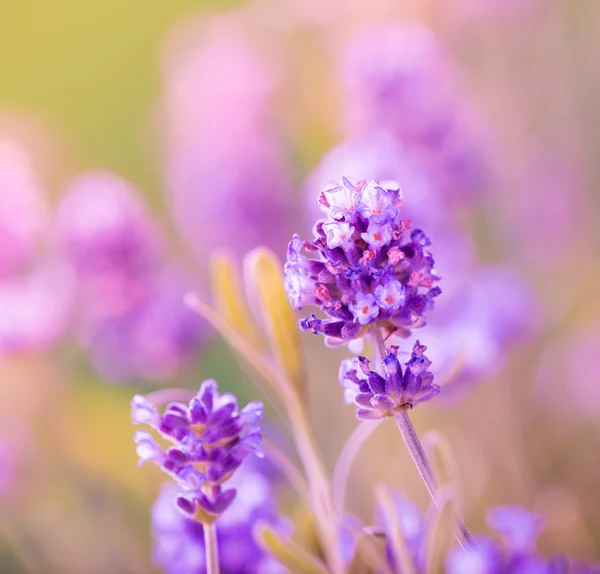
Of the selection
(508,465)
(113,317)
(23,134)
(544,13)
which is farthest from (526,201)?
(23,134)

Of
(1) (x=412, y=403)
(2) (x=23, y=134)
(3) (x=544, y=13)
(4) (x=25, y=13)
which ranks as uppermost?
(4) (x=25, y=13)

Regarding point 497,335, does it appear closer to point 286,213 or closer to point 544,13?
point 286,213

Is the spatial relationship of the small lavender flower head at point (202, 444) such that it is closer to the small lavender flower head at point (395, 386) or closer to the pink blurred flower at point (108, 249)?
the small lavender flower head at point (395, 386)

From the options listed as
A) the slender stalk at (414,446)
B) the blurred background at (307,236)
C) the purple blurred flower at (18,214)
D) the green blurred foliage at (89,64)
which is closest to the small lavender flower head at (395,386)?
the slender stalk at (414,446)

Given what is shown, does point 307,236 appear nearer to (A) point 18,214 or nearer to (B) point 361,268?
(A) point 18,214

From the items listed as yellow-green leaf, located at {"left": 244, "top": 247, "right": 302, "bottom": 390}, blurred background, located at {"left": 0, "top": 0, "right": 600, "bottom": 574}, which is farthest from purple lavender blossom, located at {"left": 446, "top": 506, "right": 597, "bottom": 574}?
blurred background, located at {"left": 0, "top": 0, "right": 600, "bottom": 574}

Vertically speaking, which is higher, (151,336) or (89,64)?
(89,64)

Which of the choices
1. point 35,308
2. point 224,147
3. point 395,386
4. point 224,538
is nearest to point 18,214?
point 35,308
